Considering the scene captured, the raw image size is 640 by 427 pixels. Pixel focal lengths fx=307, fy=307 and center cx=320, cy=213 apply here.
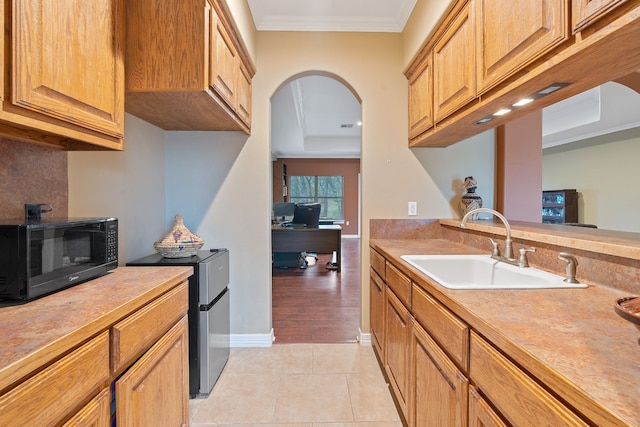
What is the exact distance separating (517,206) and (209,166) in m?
2.50

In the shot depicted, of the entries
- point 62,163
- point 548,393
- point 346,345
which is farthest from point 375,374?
point 62,163

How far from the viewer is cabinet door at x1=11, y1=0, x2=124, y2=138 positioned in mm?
888

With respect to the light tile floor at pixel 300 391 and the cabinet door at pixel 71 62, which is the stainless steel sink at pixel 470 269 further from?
the cabinet door at pixel 71 62

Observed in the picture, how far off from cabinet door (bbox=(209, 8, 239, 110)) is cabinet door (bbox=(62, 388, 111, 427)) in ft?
4.49

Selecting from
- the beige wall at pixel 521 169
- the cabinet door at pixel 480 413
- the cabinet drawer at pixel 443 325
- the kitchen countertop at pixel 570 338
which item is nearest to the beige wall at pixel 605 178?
the beige wall at pixel 521 169

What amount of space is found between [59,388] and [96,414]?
0.64ft

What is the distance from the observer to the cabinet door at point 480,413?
798mm

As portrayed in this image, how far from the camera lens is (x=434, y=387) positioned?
1.17 meters

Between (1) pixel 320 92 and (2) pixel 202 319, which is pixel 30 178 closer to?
(2) pixel 202 319

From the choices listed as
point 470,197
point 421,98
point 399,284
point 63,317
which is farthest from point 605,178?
point 63,317

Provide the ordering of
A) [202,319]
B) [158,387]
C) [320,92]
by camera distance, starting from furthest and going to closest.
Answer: [320,92], [202,319], [158,387]

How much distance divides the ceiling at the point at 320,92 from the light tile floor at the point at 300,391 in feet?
7.20

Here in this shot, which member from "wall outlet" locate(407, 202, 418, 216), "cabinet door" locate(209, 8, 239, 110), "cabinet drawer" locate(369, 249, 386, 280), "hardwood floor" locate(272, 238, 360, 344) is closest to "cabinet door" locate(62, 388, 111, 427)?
"cabinet door" locate(209, 8, 239, 110)

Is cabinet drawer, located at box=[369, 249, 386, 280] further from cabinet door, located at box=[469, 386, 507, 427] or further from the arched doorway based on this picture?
cabinet door, located at box=[469, 386, 507, 427]
